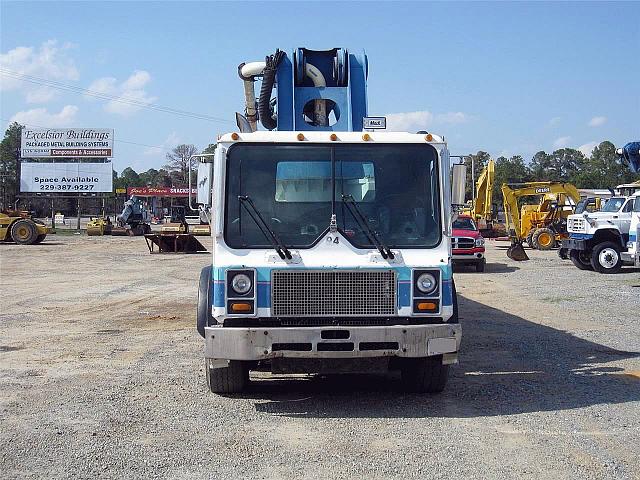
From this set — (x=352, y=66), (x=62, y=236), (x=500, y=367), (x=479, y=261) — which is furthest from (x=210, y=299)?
(x=62, y=236)

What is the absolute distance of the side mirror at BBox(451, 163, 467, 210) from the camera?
7707 mm

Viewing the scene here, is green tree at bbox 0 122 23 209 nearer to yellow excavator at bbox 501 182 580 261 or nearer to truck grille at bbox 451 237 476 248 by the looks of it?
yellow excavator at bbox 501 182 580 261

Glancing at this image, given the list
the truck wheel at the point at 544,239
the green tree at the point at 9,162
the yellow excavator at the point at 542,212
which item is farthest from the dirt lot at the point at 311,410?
the green tree at the point at 9,162

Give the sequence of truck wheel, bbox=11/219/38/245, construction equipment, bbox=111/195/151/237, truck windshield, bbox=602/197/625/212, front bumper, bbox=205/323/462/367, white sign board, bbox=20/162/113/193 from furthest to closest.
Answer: white sign board, bbox=20/162/113/193 < construction equipment, bbox=111/195/151/237 < truck wheel, bbox=11/219/38/245 < truck windshield, bbox=602/197/625/212 < front bumper, bbox=205/323/462/367

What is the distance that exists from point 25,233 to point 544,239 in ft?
83.0

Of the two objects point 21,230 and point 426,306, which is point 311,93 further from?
point 21,230

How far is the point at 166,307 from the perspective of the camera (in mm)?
15562

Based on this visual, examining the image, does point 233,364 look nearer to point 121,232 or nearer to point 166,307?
point 166,307

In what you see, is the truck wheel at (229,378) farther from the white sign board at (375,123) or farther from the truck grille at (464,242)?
the truck grille at (464,242)

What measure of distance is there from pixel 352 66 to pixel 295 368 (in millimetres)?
4923

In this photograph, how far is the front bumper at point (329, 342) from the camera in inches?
282

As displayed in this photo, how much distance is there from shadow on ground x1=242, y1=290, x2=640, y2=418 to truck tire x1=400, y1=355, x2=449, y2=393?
0.32ft

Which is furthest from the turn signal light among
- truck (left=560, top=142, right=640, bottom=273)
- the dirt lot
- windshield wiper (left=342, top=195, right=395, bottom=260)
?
truck (left=560, top=142, right=640, bottom=273)

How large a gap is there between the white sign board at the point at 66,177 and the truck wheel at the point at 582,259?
4416 centimetres
